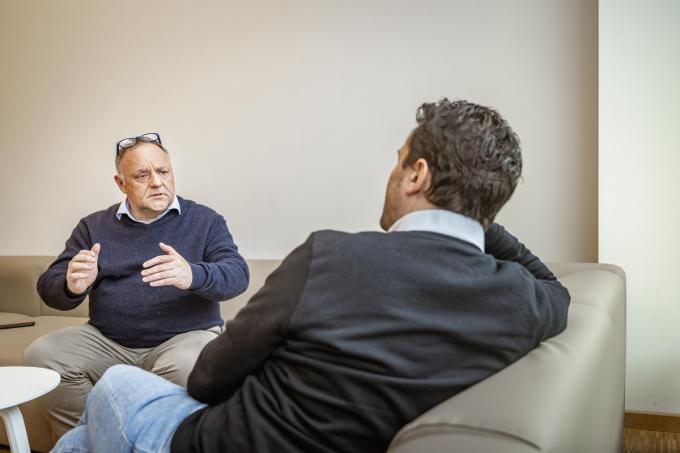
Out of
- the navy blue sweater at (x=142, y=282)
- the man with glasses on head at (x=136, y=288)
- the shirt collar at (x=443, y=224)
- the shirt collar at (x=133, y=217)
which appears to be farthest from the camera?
the shirt collar at (x=133, y=217)

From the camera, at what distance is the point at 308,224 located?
2.95 meters

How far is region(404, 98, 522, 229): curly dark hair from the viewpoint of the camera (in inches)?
42.3

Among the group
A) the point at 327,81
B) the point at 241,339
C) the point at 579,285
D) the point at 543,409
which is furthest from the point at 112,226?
the point at 543,409

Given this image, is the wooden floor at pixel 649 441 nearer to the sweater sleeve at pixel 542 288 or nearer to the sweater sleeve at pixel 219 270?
the sweater sleeve at pixel 542 288

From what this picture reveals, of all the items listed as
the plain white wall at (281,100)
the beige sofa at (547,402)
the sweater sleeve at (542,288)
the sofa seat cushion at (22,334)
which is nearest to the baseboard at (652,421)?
the plain white wall at (281,100)

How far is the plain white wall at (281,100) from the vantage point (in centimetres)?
246

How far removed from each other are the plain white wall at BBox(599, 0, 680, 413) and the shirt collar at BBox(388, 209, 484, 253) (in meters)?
1.37

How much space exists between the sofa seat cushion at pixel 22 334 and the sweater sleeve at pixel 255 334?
1698mm

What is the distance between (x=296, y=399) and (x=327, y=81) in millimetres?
2101

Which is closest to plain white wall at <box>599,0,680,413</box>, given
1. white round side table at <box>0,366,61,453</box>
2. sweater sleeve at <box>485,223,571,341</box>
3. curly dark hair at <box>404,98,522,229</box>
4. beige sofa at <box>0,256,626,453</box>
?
beige sofa at <box>0,256,626,453</box>

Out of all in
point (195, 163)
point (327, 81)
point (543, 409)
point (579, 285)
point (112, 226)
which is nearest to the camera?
point (543, 409)

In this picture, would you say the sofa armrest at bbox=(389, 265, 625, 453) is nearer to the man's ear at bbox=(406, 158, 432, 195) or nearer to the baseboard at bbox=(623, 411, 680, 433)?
the man's ear at bbox=(406, 158, 432, 195)

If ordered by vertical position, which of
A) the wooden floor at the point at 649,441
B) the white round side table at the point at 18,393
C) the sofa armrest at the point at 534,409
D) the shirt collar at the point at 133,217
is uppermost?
the shirt collar at the point at 133,217

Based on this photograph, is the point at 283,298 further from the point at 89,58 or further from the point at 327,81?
the point at 89,58
